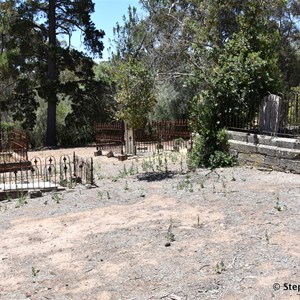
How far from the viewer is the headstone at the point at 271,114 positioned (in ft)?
34.2

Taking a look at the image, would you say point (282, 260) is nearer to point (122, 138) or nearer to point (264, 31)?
point (264, 31)

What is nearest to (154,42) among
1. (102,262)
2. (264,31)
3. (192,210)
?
(264,31)

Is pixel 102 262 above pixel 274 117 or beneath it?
beneath

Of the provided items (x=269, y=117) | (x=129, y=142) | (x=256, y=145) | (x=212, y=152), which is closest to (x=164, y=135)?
(x=129, y=142)

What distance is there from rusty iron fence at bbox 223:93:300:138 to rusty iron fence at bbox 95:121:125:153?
302 inches

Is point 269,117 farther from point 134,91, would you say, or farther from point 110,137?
point 110,137

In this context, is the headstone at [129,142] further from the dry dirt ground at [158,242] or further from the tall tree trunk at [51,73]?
the tall tree trunk at [51,73]

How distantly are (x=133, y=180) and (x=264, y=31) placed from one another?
6.06m

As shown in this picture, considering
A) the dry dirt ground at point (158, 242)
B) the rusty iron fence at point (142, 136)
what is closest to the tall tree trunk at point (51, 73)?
the rusty iron fence at point (142, 136)

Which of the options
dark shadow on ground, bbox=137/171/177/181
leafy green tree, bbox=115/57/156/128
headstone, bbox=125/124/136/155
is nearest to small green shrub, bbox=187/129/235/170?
dark shadow on ground, bbox=137/171/177/181

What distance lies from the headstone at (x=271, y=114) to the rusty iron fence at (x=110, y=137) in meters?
8.47

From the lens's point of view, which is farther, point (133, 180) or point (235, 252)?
point (133, 180)

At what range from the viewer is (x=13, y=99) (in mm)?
25047

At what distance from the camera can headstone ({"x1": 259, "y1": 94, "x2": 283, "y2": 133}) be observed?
34.2ft
